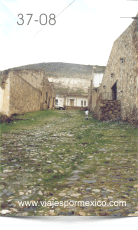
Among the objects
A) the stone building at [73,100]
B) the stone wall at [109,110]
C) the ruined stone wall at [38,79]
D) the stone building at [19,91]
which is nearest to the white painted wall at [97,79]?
the stone building at [73,100]

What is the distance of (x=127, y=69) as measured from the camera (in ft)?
34.6

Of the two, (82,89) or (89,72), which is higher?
(89,72)

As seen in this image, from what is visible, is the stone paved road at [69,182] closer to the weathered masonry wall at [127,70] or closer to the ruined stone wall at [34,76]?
the weathered masonry wall at [127,70]

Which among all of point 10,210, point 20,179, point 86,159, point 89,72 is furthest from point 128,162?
point 89,72

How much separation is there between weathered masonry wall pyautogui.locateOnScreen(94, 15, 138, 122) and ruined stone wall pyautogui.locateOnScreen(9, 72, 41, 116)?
6.18m

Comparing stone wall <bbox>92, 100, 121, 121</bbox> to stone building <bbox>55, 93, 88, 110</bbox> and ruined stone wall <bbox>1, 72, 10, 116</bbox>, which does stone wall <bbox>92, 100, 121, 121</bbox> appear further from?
stone building <bbox>55, 93, 88, 110</bbox>

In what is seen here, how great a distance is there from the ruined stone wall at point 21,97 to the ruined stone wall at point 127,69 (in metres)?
6.24

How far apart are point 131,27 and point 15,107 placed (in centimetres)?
771

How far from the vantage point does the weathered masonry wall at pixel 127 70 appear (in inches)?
362

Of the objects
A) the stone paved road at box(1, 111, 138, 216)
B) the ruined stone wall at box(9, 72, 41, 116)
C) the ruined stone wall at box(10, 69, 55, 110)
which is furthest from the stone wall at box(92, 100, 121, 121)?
the stone paved road at box(1, 111, 138, 216)

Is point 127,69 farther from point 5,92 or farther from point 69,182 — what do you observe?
point 69,182

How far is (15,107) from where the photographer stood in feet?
36.7

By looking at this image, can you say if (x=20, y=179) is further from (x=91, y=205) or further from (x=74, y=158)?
(x=74, y=158)

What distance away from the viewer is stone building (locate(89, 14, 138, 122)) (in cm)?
919
